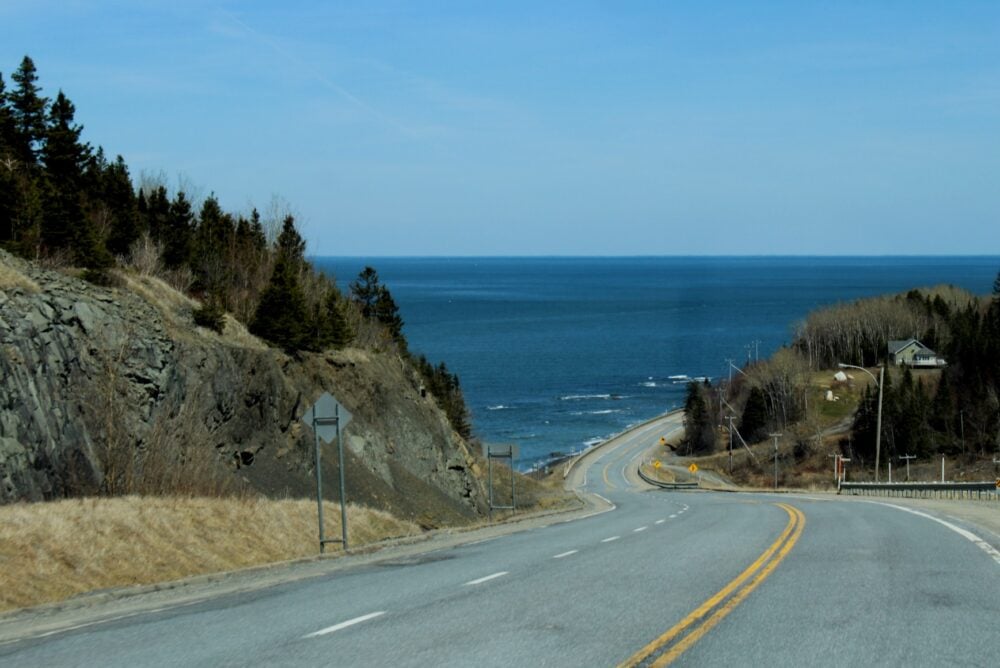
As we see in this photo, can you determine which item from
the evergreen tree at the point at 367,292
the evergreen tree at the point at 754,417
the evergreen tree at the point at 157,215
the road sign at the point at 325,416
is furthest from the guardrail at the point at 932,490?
the evergreen tree at the point at 754,417

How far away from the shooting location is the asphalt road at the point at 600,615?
8.67 m

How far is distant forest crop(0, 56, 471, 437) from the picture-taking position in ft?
96.1

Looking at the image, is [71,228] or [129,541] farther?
[71,228]

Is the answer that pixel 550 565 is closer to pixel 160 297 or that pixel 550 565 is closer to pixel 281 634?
pixel 281 634

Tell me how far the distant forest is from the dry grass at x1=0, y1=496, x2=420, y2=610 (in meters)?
10.2

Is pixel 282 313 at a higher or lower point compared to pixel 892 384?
higher

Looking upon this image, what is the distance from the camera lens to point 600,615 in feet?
34.5

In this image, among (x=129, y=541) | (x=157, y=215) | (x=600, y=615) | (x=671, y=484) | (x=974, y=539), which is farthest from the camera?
(x=671, y=484)

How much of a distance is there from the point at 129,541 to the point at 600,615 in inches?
358

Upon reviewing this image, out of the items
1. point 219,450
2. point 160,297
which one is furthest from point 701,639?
point 160,297

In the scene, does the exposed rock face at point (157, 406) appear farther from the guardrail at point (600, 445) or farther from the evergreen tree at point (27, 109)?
the guardrail at point (600, 445)

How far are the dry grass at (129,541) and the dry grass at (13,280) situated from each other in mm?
5423

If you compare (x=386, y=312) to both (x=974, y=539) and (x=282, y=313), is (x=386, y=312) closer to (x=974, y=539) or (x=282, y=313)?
(x=282, y=313)

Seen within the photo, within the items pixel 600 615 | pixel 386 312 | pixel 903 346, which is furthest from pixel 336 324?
pixel 903 346
